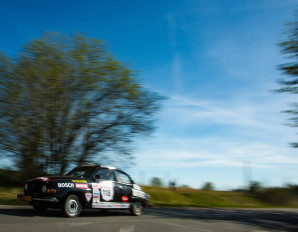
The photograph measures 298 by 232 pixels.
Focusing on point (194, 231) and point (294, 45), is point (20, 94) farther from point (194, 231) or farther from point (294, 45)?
point (294, 45)

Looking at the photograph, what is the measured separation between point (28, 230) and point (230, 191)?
3416 cm

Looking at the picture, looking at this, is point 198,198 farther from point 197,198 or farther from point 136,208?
point 136,208

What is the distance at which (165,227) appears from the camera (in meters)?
9.12

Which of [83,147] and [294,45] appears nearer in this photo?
[83,147]

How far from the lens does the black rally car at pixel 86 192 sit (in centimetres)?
927

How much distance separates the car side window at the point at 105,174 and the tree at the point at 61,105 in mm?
5441

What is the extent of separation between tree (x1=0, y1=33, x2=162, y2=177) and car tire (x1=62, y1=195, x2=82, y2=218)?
6.38 metres

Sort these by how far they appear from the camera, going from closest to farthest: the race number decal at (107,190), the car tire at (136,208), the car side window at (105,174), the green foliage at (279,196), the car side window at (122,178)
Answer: the race number decal at (107,190)
the car side window at (105,174)
the car side window at (122,178)
the car tire at (136,208)
the green foliage at (279,196)

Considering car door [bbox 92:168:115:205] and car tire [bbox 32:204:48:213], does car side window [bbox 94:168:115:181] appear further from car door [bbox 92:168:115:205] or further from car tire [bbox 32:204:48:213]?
car tire [bbox 32:204:48:213]

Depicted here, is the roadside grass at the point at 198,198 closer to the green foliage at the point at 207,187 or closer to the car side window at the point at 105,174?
the green foliage at the point at 207,187

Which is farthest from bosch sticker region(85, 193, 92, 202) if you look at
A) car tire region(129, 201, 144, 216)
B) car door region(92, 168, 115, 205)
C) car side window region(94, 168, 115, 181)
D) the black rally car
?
car tire region(129, 201, 144, 216)

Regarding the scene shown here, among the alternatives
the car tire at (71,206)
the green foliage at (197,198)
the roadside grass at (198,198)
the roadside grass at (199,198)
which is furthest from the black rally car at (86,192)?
the green foliage at (197,198)

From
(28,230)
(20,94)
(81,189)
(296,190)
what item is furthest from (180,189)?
(28,230)

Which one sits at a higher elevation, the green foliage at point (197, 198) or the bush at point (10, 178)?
the bush at point (10, 178)
